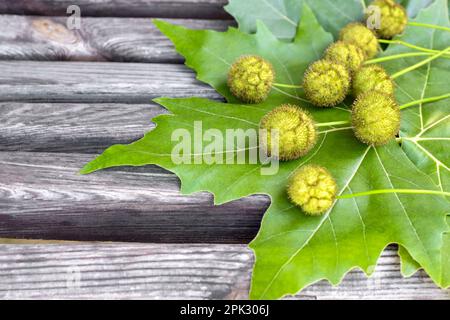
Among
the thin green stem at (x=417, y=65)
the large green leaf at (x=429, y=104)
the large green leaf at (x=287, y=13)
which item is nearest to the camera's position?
the large green leaf at (x=429, y=104)

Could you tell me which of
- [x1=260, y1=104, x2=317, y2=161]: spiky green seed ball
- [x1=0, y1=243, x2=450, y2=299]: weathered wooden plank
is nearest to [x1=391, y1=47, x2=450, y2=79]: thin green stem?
[x1=260, y1=104, x2=317, y2=161]: spiky green seed ball

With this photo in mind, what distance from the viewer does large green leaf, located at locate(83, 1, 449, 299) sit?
65 cm

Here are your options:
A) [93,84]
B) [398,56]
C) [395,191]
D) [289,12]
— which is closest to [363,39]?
[398,56]

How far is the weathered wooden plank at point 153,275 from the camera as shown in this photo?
66cm

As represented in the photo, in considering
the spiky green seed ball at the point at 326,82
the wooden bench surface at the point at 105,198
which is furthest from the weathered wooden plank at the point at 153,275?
the spiky green seed ball at the point at 326,82

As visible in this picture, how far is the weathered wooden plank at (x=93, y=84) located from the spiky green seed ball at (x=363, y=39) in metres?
0.23

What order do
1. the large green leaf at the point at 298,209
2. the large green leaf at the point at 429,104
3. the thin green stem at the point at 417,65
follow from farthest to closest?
the thin green stem at the point at 417,65 < the large green leaf at the point at 429,104 < the large green leaf at the point at 298,209

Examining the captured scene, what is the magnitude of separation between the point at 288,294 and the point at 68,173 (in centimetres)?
34

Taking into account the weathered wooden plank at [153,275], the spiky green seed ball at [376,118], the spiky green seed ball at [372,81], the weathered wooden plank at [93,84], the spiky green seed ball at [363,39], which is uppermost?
the spiky green seed ball at [363,39]

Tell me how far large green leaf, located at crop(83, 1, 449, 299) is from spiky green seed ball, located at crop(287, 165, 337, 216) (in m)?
0.02

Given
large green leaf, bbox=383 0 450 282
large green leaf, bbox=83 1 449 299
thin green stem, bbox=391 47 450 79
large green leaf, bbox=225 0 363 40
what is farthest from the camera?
large green leaf, bbox=225 0 363 40

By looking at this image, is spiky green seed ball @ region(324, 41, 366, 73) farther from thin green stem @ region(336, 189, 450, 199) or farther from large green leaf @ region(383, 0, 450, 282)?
thin green stem @ region(336, 189, 450, 199)

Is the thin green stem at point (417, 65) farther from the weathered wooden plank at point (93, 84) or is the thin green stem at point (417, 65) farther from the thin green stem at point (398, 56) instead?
the weathered wooden plank at point (93, 84)

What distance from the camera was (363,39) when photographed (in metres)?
0.91
